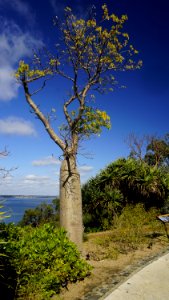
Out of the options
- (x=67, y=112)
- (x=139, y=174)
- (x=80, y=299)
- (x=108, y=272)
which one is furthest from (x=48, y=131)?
(x=139, y=174)

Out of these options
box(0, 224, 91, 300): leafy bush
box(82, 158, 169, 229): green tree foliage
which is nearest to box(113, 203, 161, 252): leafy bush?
box(0, 224, 91, 300): leafy bush

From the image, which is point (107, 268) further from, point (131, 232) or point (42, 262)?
point (131, 232)

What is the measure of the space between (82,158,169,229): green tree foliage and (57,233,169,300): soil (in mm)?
4770

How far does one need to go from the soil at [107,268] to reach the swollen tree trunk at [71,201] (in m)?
0.86

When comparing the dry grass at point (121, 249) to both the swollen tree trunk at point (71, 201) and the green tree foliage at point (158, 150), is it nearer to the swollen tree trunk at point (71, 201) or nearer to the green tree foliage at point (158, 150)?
the swollen tree trunk at point (71, 201)

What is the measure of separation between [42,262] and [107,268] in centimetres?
223

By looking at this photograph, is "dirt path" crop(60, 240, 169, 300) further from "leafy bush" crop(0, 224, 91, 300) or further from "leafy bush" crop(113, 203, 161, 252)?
"leafy bush" crop(113, 203, 161, 252)

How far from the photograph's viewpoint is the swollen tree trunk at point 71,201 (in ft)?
26.1

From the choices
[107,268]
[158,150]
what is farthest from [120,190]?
[158,150]

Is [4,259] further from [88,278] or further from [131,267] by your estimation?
[131,267]

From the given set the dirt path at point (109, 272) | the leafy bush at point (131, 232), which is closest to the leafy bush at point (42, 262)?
the dirt path at point (109, 272)

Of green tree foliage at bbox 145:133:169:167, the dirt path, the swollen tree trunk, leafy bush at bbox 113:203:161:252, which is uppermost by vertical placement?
green tree foliage at bbox 145:133:169:167

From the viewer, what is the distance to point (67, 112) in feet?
29.1

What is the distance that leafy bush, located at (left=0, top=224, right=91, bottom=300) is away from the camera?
17.6ft
